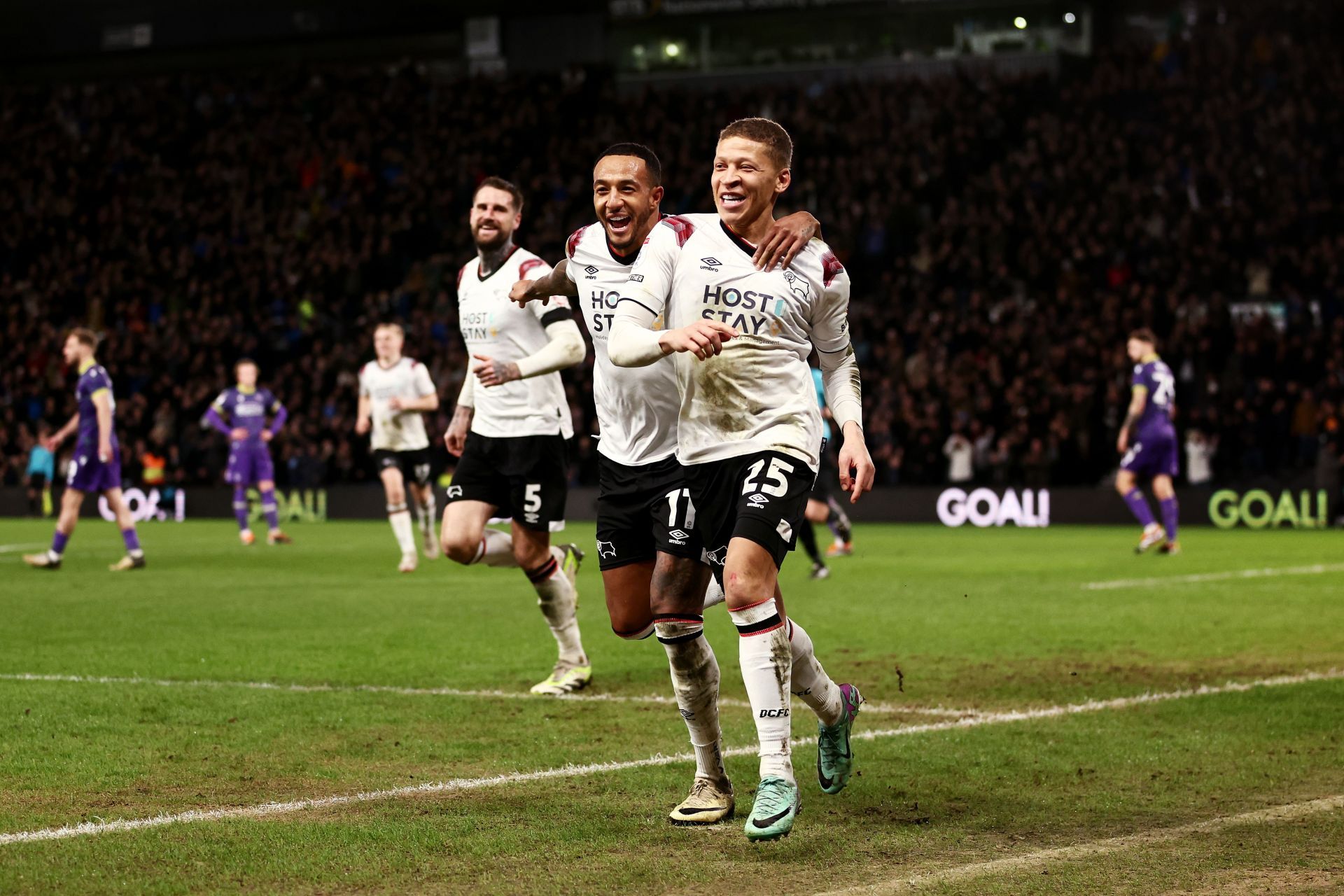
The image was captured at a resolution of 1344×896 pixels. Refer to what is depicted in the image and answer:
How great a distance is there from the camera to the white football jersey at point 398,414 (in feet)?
56.5

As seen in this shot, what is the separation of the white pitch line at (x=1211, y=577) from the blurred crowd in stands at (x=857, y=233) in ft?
31.0

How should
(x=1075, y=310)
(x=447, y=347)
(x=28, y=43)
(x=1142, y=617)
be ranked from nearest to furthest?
(x=1142, y=617) → (x=1075, y=310) → (x=447, y=347) → (x=28, y=43)

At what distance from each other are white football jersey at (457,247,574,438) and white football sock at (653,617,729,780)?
132 inches

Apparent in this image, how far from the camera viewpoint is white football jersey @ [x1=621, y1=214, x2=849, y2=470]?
5387 mm

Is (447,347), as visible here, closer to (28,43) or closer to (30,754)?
(28,43)

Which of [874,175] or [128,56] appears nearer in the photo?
[874,175]

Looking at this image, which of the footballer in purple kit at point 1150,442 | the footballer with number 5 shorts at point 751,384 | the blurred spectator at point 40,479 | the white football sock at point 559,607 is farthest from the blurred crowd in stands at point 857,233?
the footballer with number 5 shorts at point 751,384

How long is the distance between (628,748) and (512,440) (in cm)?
252

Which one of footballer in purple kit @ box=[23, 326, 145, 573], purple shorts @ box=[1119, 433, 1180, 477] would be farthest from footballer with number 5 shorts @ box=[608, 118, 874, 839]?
purple shorts @ box=[1119, 433, 1180, 477]

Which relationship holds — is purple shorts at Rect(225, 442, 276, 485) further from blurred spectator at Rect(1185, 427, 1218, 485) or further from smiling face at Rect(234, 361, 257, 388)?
blurred spectator at Rect(1185, 427, 1218, 485)

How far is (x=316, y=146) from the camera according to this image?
37656mm

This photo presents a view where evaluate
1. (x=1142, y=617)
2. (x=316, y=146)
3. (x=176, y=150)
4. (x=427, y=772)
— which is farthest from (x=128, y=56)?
(x=427, y=772)

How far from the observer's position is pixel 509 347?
9.01 metres

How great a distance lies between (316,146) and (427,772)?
110 ft
